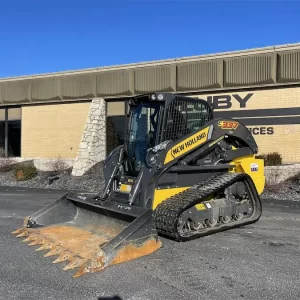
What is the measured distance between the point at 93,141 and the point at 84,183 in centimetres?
336

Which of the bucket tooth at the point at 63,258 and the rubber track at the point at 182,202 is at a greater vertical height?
the rubber track at the point at 182,202

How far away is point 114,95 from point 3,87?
26.2 ft

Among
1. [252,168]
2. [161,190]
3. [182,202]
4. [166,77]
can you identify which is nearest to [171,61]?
[166,77]

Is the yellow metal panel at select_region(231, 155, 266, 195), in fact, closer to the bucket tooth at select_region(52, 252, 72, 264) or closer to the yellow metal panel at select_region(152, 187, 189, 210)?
the yellow metal panel at select_region(152, 187, 189, 210)

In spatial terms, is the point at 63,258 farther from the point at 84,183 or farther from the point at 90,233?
the point at 84,183

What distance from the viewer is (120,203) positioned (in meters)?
6.67

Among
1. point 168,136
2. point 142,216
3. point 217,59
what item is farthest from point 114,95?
point 142,216

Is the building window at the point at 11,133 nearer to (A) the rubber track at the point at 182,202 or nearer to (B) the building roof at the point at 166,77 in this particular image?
(B) the building roof at the point at 166,77

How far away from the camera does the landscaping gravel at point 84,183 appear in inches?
512

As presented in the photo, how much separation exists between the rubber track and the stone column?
12.2 m

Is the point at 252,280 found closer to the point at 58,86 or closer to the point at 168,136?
the point at 168,136

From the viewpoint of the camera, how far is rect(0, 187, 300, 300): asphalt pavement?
14.7ft

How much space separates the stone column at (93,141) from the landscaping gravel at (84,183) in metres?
0.41

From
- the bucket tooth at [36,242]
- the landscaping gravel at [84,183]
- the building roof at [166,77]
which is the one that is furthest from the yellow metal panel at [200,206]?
the building roof at [166,77]
